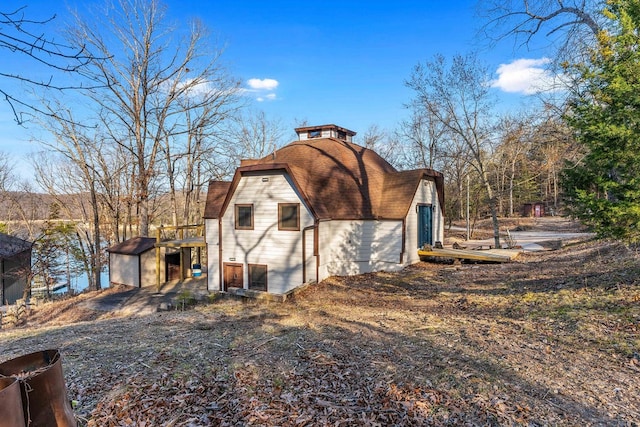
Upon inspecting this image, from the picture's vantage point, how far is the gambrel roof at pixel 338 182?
1456 centimetres

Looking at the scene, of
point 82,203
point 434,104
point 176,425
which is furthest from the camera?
point 82,203

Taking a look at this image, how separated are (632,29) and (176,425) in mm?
9515

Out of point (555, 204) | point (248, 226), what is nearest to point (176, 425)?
point (248, 226)

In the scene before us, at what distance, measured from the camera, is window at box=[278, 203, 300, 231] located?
14000 millimetres

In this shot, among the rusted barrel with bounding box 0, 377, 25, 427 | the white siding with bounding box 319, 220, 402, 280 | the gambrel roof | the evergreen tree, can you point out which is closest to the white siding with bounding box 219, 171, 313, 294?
the gambrel roof

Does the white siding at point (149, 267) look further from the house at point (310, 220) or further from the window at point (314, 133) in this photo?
the window at point (314, 133)

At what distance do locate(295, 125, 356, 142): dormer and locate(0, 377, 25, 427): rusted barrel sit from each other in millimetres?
18963

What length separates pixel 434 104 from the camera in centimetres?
2050

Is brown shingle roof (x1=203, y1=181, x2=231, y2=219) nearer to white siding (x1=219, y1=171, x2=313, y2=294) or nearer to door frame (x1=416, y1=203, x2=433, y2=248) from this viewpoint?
white siding (x1=219, y1=171, x2=313, y2=294)

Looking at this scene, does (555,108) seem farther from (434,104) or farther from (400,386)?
(400,386)

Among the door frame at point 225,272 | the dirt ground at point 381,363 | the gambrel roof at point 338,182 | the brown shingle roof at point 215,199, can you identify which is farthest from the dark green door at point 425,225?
the brown shingle roof at point 215,199

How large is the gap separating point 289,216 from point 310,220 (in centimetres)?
95

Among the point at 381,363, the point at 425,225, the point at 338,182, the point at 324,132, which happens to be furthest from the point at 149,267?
the point at 381,363

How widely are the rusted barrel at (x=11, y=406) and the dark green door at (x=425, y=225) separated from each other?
1648 centimetres
